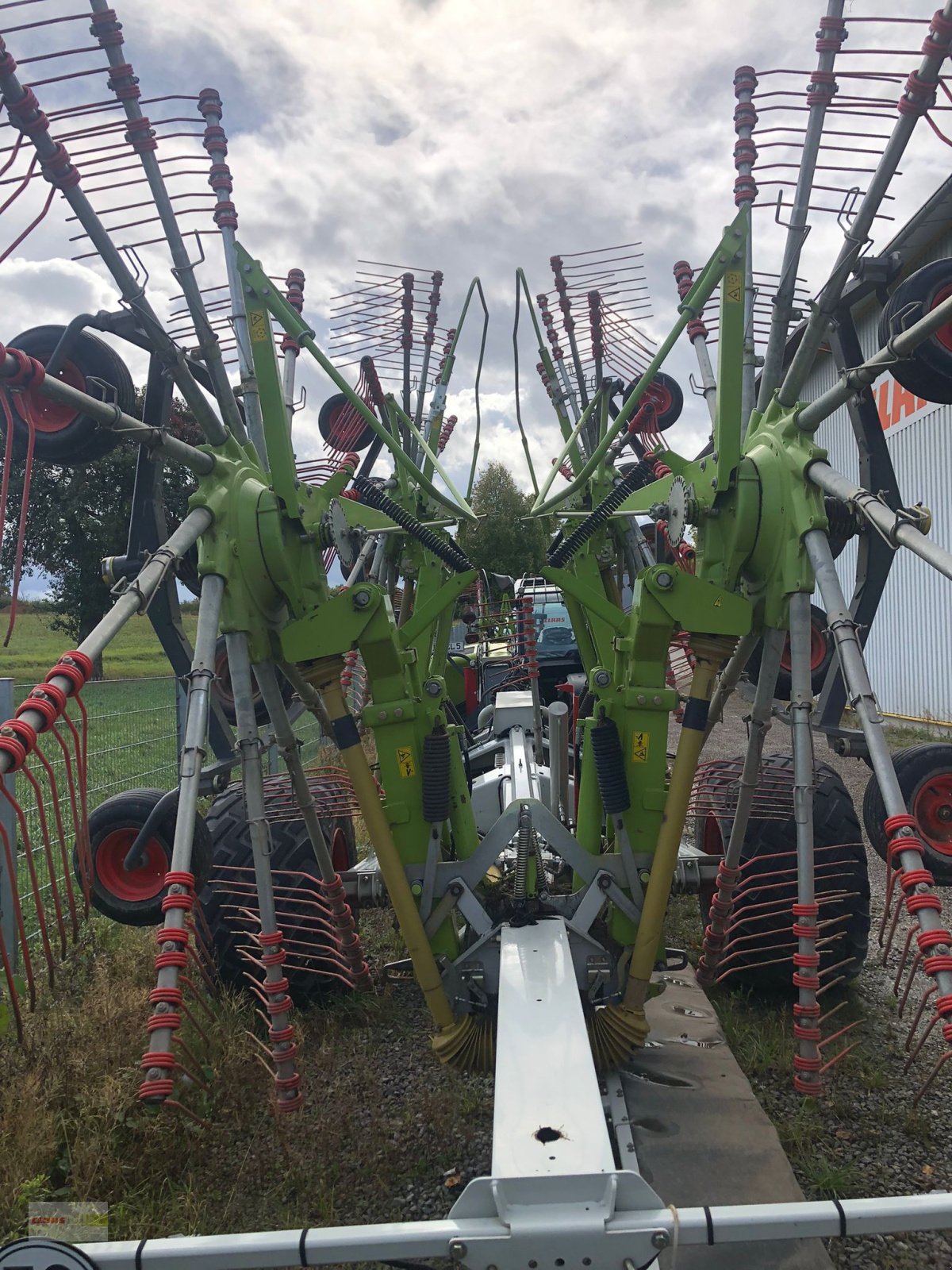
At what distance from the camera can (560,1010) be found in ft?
8.57

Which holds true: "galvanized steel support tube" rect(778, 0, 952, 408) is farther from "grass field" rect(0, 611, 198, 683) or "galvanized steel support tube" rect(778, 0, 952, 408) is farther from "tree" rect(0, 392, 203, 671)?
"grass field" rect(0, 611, 198, 683)

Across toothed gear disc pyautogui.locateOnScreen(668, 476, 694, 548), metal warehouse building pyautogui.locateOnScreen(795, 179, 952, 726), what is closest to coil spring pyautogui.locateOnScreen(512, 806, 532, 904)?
toothed gear disc pyautogui.locateOnScreen(668, 476, 694, 548)

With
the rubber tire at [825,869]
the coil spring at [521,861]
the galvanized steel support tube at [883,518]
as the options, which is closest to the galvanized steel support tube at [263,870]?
the coil spring at [521,861]

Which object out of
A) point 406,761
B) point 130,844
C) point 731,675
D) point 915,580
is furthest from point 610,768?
point 915,580

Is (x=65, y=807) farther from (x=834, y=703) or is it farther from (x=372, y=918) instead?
(x=834, y=703)

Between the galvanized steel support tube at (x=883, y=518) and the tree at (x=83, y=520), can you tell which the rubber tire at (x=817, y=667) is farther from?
the tree at (x=83, y=520)

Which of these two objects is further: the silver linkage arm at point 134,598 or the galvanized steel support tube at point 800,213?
the galvanized steel support tube at point 800,213

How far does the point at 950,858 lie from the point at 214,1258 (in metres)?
2.55

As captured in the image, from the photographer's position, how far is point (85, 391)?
2883mm

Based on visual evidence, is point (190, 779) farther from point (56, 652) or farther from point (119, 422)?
point (56, 652)

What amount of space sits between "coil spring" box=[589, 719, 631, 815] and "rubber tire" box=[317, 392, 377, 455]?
4.26m

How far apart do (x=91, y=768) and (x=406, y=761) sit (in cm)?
788

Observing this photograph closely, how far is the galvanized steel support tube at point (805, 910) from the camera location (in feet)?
9.29

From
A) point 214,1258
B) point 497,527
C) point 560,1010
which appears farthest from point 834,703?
point 497,527
